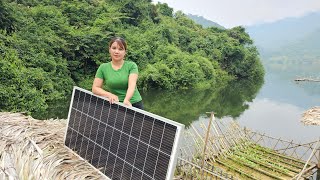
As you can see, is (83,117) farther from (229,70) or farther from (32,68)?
(229,70)

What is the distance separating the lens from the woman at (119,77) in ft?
13.2

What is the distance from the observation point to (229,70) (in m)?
46.4

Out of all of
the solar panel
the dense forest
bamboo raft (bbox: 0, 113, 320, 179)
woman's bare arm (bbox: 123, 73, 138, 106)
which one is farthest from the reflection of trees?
woman's bare arm (bbox: 123, 73, 138, 106)

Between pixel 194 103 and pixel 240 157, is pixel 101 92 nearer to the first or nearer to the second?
pixel 240 157

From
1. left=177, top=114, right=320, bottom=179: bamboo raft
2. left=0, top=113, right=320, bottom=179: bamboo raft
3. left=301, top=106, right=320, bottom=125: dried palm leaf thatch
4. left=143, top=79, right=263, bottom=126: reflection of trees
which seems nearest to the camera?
left=0, top=113, right=320, bottom=179: bamboo raft

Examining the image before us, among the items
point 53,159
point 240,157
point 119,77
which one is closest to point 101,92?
point 119,77

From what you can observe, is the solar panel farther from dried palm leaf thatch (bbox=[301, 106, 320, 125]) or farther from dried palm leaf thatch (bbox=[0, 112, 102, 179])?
dried palm leaf thatch (bbox=[301, 106, 320, 125])

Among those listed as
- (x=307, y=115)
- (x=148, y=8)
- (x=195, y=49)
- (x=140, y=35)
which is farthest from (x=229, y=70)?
(x=307, y=115)

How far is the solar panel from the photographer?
3.29 m

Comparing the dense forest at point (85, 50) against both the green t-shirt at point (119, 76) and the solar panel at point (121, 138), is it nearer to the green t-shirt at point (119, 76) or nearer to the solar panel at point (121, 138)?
the solar panel at point (121, 138)

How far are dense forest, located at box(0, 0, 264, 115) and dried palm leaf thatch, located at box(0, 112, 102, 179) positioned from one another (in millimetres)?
9364

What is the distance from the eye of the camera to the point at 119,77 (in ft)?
13.5

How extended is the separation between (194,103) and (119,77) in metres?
21.7

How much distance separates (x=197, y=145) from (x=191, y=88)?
23.6m
